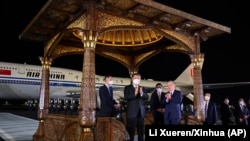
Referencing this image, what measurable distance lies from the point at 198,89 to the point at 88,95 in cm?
399

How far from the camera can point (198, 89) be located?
845 cm

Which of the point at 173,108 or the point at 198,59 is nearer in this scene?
the point at 173,108

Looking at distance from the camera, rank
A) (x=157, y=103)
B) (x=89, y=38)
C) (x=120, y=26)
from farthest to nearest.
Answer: (x=157, y=103) < (x=120, y=26) < (x=89, y=38)

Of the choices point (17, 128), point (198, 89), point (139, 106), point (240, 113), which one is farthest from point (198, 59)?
point (17, 128)

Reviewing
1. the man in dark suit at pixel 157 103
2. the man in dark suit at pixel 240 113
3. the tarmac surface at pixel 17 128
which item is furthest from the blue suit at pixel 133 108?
the man in dark suit at pixel 240 113

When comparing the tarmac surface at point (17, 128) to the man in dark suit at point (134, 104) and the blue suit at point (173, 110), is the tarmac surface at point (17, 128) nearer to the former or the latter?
the man in dark suit at point (134, 104)

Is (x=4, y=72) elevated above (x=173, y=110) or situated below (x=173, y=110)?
above

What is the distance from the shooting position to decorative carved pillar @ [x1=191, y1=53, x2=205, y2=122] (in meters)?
8.39

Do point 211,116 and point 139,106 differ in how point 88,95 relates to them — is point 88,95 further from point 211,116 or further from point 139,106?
point 211,116

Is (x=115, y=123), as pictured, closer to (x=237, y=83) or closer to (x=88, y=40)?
(x=88, y=40)

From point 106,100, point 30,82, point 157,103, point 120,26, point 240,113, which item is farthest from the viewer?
point 30,82

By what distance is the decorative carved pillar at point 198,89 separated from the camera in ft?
27.5

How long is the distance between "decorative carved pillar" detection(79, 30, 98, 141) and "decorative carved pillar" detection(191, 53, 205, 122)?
379 centimetres

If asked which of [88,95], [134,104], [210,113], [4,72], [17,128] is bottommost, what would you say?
[17,128]
